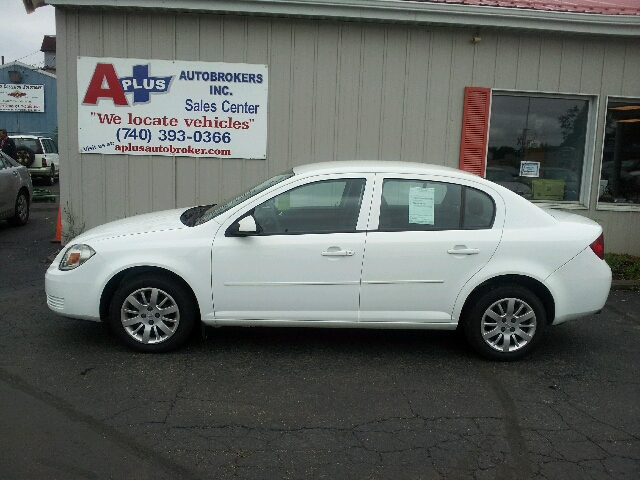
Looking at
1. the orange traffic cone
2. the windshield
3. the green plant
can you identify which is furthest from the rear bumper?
the orange traffic cone

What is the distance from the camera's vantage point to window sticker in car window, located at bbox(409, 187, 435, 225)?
5320mm

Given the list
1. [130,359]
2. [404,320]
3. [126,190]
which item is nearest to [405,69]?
[126,190]

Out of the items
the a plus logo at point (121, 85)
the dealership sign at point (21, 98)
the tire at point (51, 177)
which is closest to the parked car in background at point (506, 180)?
the a plus logo at point (121, 85)

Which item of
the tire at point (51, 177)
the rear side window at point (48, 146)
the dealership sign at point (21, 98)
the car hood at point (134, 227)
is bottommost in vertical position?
the tire at point (51, 177)

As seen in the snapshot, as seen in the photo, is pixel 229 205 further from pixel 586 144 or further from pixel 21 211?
pixel 21 211

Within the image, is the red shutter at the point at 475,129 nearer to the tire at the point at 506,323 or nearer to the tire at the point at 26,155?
the tire at the point at 506,323

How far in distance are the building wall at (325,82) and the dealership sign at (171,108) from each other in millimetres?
130

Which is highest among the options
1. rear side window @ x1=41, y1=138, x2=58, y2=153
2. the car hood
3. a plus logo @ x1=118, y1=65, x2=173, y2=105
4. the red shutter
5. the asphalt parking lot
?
a plus logo @ x1=118, y1=65, x2=173, y2=105

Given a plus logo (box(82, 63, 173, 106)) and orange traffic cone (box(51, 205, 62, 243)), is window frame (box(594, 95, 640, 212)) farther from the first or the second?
orange traffic cone (box(51, 205, 62, 243))

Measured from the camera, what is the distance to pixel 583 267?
533cm

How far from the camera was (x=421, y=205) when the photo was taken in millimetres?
5352

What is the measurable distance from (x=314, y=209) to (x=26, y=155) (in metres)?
17.9

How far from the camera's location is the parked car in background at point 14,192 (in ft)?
37.2

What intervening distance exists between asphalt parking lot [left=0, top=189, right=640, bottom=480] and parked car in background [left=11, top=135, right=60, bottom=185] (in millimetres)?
15727
